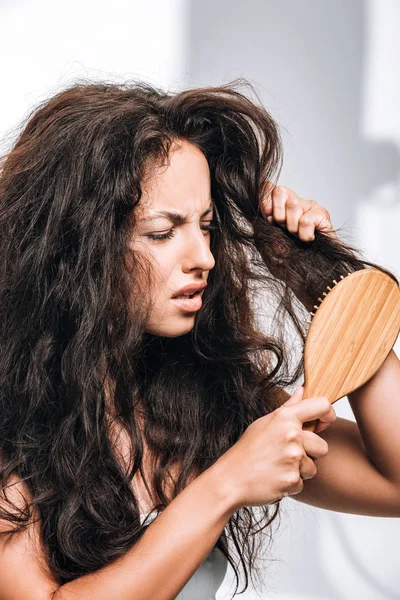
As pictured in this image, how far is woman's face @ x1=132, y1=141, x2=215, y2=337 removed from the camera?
113 centimetres

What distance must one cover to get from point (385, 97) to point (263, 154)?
0.63 meters

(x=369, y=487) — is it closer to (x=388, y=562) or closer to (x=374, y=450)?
(x=374, y=450)

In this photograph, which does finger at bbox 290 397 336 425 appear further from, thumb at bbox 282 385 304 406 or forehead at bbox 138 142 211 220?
forehead at bbox 138 142 211 220

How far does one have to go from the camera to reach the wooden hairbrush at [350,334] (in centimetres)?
110

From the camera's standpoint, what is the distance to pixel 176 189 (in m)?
1.14

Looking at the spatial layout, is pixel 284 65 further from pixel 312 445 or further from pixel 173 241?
pixel 312 445

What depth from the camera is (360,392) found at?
47.6 inches

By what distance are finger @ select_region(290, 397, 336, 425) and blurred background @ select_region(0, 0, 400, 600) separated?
2.75 feet

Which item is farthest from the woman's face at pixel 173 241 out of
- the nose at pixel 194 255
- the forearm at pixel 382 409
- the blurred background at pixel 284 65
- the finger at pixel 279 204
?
the blurred background at pixel 284 65

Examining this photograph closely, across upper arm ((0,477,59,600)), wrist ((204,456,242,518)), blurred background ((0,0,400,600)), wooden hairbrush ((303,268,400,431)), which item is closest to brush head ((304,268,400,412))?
wooden hairbrush ((303,268,400,431))

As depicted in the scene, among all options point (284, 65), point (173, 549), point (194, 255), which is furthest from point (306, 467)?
point (284, 65)

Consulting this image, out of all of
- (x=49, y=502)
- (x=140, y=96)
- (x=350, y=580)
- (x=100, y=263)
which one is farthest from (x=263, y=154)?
(x=350, y=580)

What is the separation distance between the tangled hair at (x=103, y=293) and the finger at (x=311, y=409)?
0.23 meters

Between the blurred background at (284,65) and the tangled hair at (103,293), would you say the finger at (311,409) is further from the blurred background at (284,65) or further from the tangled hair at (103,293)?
the blurred background at (284,65)
